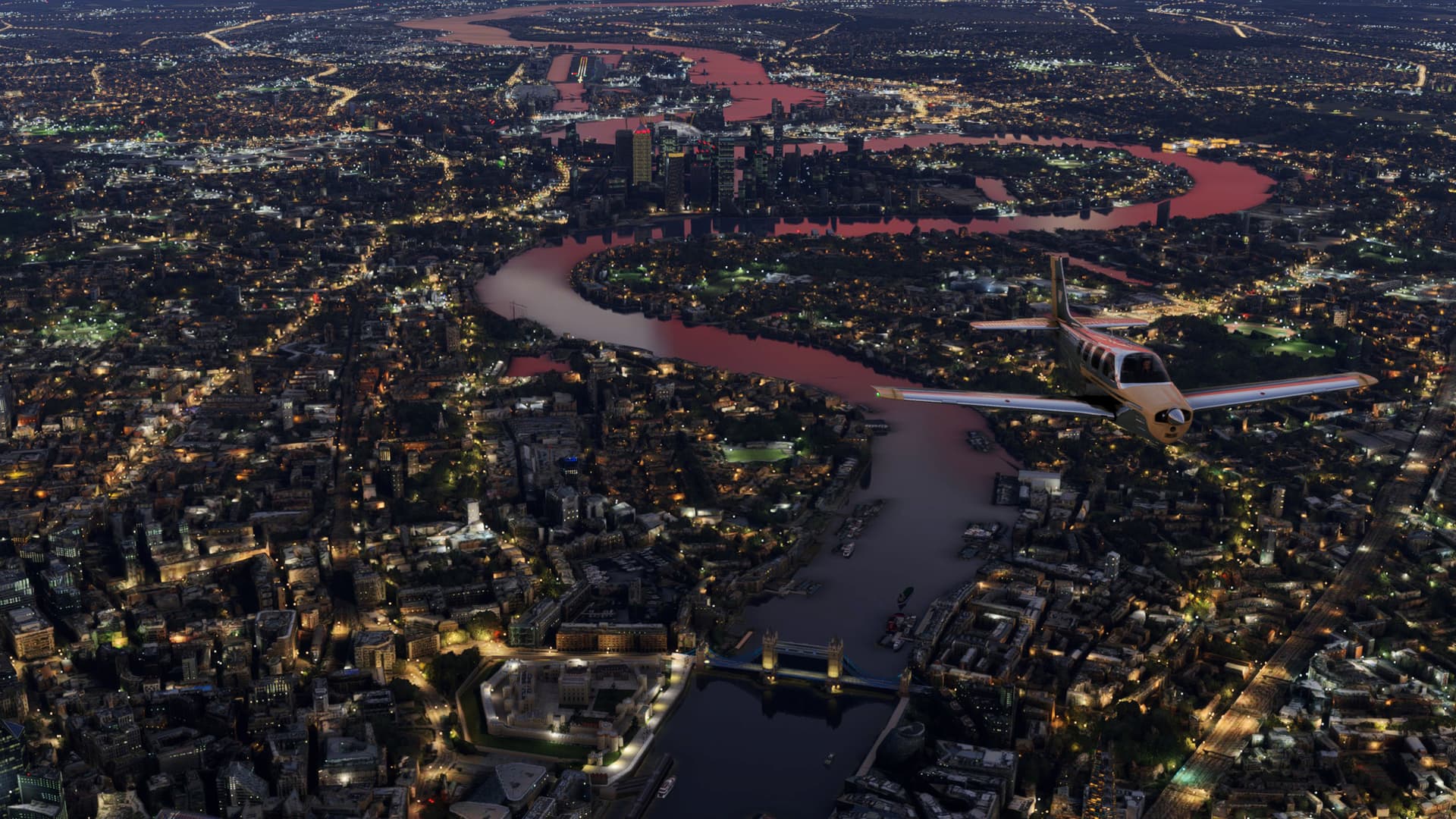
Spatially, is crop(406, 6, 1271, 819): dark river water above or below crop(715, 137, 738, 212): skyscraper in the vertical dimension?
above

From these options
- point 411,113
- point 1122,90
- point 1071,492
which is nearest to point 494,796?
point 1071,492

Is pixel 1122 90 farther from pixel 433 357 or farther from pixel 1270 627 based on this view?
pixel 1270 627

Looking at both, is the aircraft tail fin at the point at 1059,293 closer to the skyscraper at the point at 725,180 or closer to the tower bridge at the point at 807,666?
the tower bridge at the point at 807,666

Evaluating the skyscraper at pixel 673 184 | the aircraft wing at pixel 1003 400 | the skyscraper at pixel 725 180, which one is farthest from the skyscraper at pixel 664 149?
the aircraft wing at pixel 1003 400

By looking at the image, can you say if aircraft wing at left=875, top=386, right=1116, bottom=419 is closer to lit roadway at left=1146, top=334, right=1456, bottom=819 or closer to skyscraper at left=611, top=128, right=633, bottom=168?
lit roadway at left=1146, top=334, right=1456, bottom=819

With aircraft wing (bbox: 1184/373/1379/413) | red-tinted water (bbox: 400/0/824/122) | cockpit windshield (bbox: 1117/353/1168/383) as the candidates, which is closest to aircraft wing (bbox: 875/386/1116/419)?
cockpit windshield (bbox: 1117/353/1168/383)

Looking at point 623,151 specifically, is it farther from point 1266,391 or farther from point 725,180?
point 1266,391
